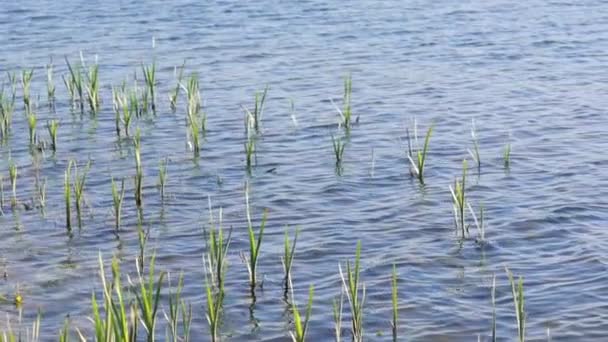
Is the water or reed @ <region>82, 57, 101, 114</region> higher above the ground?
reed @ <region>82, 57, 101, 114</region>

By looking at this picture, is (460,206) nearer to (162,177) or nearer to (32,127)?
(162,177)

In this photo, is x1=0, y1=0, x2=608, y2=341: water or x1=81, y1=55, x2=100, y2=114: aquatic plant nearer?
x1=0, y1=0, x2=608, y2=341: water

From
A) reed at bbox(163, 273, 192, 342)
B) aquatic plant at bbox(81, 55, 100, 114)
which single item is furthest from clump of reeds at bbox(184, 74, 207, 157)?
reed at bbox(163, 273, 192, 342)

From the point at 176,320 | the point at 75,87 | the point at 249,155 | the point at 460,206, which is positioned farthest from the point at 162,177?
the point at 75,87

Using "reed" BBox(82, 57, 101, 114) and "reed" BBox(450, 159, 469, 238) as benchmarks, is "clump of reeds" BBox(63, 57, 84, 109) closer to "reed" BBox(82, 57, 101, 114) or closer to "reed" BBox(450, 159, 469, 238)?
"reed" BBox(82, 57, 101, 114)

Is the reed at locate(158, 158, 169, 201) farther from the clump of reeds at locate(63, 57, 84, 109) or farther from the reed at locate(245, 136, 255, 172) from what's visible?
the clump of reeds at locate(63, 57, 84, 109)

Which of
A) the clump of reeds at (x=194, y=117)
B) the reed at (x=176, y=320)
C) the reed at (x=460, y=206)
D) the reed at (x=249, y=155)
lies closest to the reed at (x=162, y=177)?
the clump of reeds at (x=194, y=117)

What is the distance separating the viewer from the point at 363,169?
10.8 m

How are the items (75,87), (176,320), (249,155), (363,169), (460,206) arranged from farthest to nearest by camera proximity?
(75,87) → (363,169) → (249,155) → (460,206) → (176,320)

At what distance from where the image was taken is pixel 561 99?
13398 millimetres

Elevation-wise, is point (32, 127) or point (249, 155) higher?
point (32, 127)

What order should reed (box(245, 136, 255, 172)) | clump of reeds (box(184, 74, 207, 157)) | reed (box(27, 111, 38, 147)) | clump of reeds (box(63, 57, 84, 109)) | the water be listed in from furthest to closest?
clump of reeds (box(63, 57, 84, 109)) → reed (box(27, 111, 38, 147)) → clump of reeds (box(184, 74, 207, 157)) → reed (box(245, 136, 255, 172)) → the water

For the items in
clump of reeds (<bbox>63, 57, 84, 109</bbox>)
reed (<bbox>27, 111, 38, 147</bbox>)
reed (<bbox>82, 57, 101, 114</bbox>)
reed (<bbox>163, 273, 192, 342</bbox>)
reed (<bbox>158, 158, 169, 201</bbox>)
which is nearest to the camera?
reed (<bbox>163, 273, 192, 342</bbox>)

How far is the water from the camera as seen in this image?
299 inches
